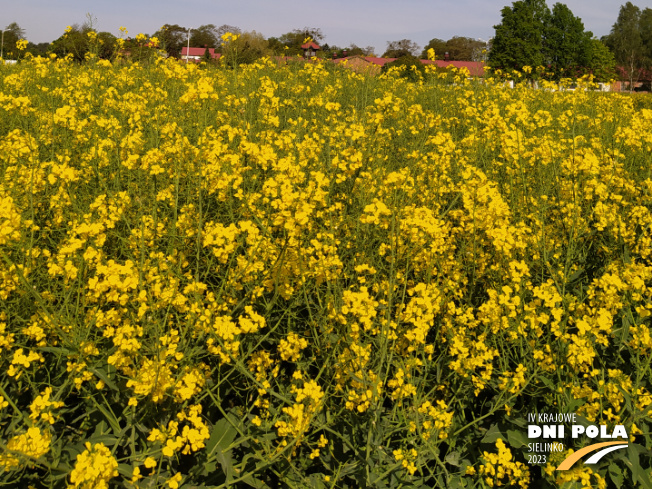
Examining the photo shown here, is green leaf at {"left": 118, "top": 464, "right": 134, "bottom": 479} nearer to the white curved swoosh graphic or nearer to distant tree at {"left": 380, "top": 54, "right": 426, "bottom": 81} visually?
the white curved swoosh graphic

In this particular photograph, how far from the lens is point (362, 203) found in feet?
9.29

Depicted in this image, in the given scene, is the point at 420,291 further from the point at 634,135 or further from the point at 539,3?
the point at 539,3

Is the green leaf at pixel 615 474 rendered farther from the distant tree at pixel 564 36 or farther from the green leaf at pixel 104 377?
the distant tree at pixel 564 36

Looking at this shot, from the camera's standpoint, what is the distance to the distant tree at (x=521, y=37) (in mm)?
39125

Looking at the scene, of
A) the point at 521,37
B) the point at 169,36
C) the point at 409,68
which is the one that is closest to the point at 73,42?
the point at 169,36

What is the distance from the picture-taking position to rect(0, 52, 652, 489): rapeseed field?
5.85 ft

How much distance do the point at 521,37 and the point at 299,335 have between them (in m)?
50.3

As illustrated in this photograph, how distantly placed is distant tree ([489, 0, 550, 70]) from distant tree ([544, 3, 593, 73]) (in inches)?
26.2

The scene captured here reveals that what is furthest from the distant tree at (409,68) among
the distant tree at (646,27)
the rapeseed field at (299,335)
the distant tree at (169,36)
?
the distant tree at (646,27)

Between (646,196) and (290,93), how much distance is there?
3.98m

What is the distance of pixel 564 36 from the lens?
47125 mm

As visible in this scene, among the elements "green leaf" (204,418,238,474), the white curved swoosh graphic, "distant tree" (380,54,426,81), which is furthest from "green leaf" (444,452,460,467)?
"distant tree" (380,54,426,81)

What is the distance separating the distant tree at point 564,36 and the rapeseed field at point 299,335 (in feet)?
154

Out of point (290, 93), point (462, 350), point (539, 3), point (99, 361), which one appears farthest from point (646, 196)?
point (539, 3)
